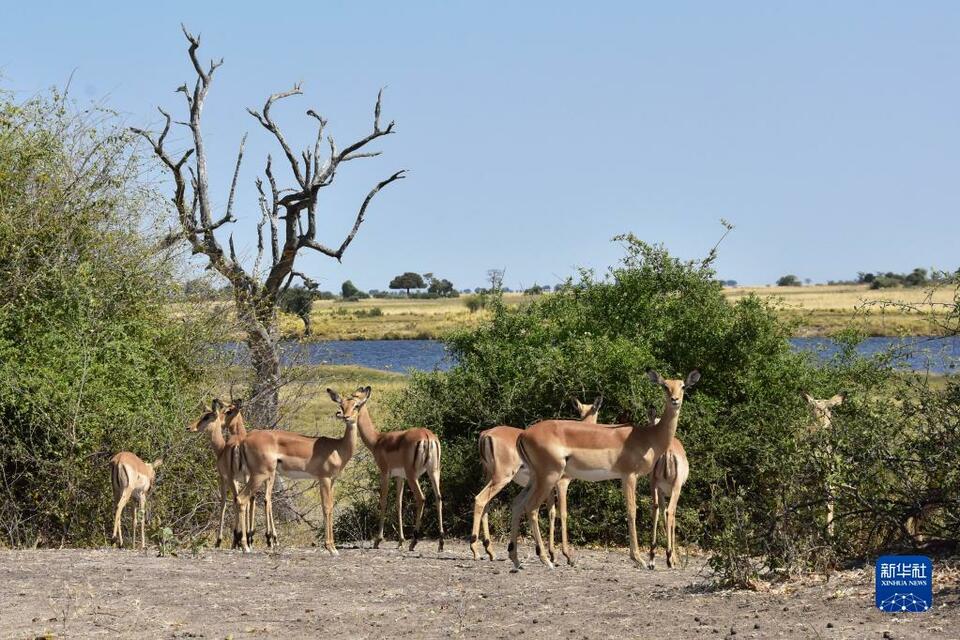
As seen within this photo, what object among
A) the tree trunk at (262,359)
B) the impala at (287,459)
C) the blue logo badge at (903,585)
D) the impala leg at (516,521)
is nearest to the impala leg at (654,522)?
the impala leg at (516,521)

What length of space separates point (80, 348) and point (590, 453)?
21.9ft

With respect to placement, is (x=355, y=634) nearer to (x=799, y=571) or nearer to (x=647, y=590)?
(x=647, y=590)

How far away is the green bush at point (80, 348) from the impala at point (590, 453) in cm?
511

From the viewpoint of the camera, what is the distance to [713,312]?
1658 cm

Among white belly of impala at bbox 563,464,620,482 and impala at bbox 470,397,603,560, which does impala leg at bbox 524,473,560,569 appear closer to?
white belly of impala at bbox 563,464,620,482

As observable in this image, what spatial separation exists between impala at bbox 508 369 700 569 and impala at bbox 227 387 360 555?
2180 mm

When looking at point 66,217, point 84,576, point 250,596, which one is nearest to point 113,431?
point 66,217

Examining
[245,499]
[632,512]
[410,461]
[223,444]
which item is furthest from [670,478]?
[223,444]

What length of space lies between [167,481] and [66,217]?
3.81 m

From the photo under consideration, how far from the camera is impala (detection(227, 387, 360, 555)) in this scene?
535 inches

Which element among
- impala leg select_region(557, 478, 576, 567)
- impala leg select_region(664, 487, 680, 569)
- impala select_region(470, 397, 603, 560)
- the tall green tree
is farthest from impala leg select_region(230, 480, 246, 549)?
the tall green tree

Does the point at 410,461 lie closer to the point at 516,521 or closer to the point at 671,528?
the point at 516,521

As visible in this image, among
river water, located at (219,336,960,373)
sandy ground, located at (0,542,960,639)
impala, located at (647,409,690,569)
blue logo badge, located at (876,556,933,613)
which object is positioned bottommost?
sandy ground, located at (0,542,960,639)

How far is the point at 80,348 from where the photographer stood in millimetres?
15125
